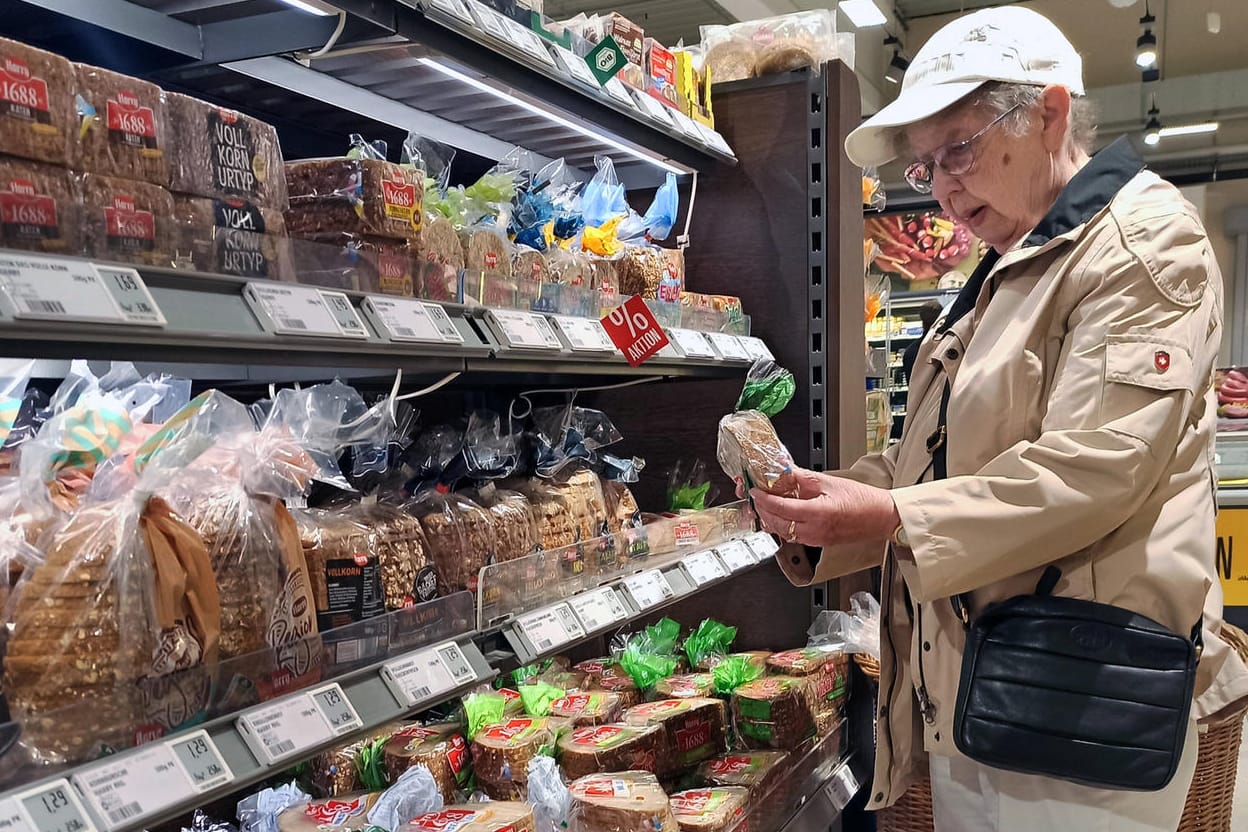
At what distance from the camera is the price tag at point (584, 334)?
1619 mm

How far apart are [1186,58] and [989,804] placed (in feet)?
37.1

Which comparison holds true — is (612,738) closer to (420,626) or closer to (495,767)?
(495,767)

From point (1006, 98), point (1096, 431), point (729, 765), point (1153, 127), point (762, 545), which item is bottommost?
point (729, 765)

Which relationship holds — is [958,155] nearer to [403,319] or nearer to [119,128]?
[403,319]

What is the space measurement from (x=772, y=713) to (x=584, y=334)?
0.97 meters

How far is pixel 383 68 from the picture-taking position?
63.8 inches

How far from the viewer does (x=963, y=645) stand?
1671 mm

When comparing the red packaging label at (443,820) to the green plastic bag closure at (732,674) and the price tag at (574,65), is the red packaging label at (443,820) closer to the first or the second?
the green plastic bag closure at (732,674)

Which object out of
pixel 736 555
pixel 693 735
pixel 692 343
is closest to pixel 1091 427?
pixel 692 343

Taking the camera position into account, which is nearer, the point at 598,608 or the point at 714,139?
the point at 598,608

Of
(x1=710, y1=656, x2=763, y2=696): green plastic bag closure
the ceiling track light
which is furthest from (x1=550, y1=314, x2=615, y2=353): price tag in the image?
the ceiling track light

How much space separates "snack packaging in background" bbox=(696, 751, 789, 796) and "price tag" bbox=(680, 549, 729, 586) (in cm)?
36

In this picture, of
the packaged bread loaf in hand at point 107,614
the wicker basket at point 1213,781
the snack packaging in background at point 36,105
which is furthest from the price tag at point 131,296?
the wicker basket at point 1213,781

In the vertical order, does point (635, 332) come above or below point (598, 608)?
above
